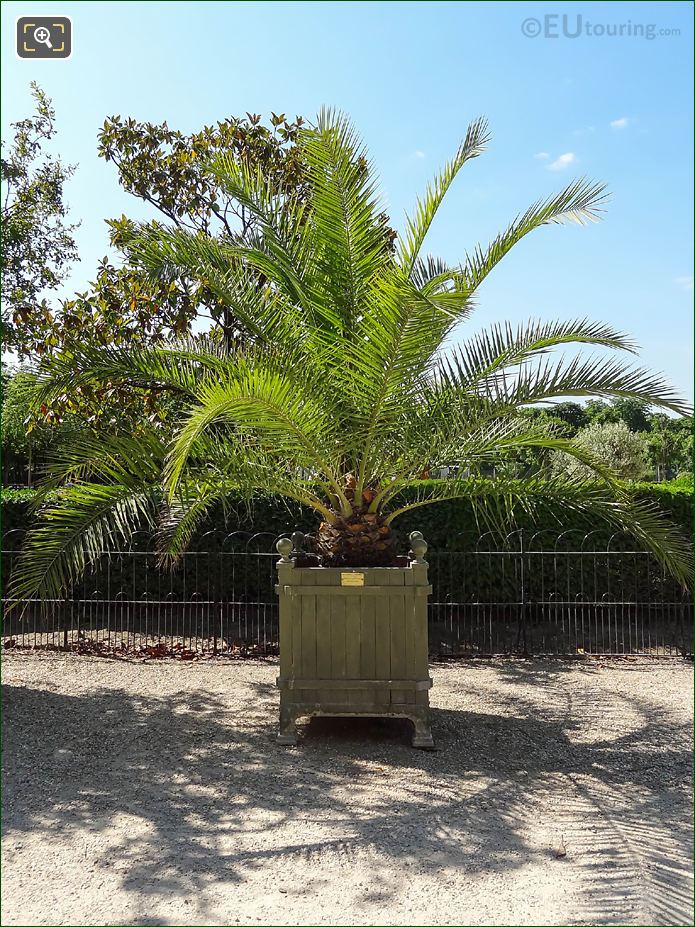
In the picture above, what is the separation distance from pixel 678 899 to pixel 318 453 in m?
3.43

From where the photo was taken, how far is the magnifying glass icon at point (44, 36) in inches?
169

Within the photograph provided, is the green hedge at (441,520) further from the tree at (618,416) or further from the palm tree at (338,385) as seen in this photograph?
the tree at (618,416)

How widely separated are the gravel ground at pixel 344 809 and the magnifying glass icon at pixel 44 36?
4.43 meters

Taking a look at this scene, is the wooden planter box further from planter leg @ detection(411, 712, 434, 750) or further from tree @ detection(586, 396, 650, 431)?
tree @ detection(586, 396, 650, 431)

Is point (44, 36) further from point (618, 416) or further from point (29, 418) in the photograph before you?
point (618, 416)

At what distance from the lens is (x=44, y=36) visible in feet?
14.2

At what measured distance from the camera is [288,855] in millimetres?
3699

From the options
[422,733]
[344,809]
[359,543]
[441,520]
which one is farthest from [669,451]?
[344,809]

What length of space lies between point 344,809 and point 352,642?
1.45m

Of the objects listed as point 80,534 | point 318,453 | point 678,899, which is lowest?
point 678,899

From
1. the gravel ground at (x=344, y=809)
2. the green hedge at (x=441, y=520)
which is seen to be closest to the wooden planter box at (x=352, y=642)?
the gravel ground at (x=344, y=809)

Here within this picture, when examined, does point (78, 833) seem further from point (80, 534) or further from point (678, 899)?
point (678, 899)

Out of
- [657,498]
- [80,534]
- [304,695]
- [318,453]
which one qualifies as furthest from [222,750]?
[657,498]

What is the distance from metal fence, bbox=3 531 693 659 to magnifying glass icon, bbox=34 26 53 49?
5584 mm
